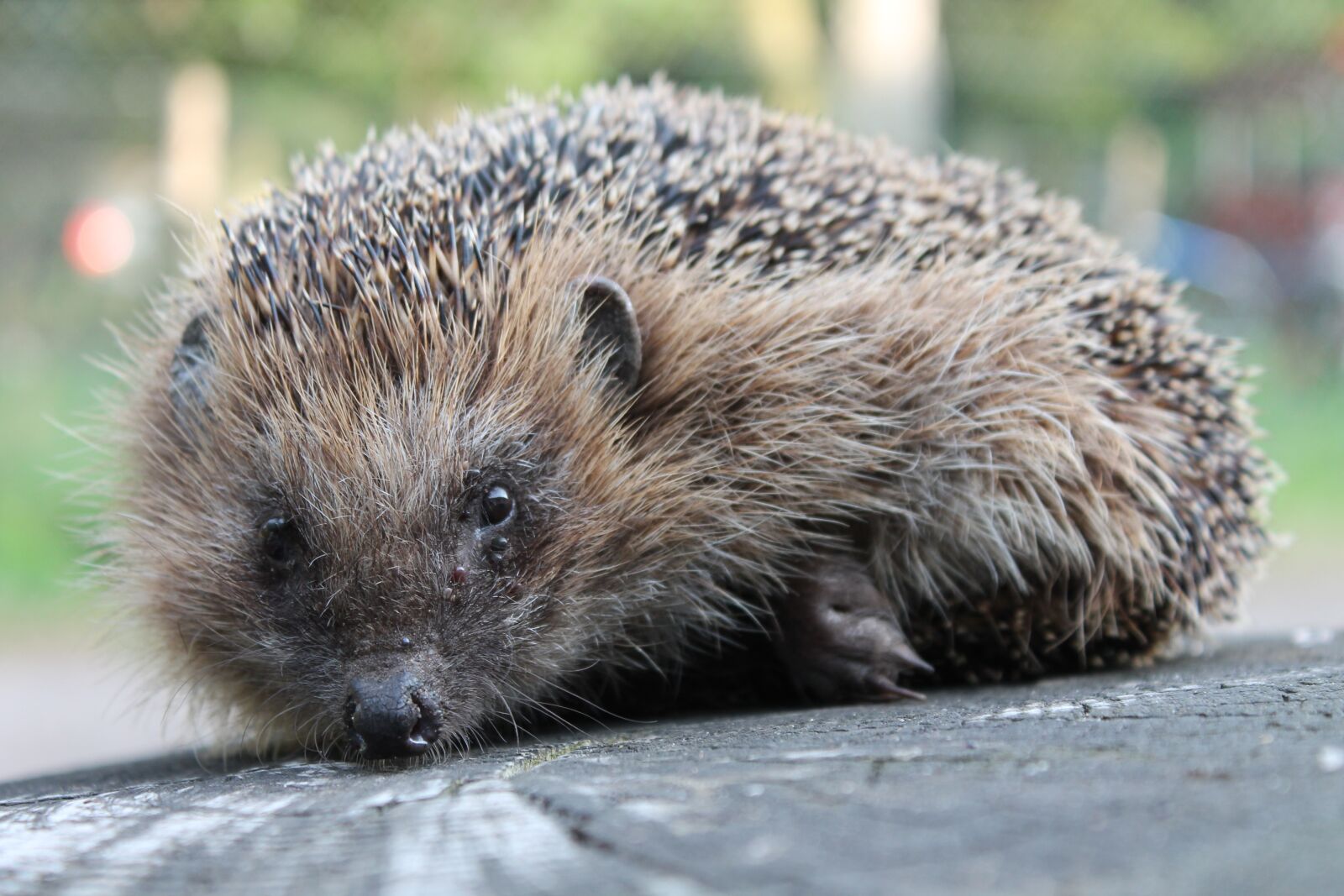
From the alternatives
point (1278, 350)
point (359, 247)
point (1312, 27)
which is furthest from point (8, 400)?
point (1312, 27)

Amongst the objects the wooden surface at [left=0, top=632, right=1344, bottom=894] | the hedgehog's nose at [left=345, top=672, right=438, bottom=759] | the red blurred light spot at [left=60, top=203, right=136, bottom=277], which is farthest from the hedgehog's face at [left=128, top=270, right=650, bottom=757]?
the red blurred light spot at [left=60, top=203, right=136, bottom=277]

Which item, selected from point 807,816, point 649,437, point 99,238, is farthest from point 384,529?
point 99,238

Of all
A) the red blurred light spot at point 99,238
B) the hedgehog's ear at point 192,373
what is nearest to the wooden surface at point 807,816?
the hedgehog's ear at point 192,373

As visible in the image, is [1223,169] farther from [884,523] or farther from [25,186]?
[884,523]

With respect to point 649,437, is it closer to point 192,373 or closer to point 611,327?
point 611,327

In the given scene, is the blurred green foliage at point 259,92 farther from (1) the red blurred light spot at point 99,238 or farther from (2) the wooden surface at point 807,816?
(2) the wooden surface at point 807,816

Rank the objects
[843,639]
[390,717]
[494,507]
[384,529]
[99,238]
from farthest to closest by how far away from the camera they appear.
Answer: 1. [99,238]
2. [843,639]
3. [494,507]
4. [384,529]
5. [390,717]

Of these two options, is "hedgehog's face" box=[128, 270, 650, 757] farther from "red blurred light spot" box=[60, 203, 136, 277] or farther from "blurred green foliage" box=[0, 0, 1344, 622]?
"red blurred light spot" box=[60, 203, 136, 277]
